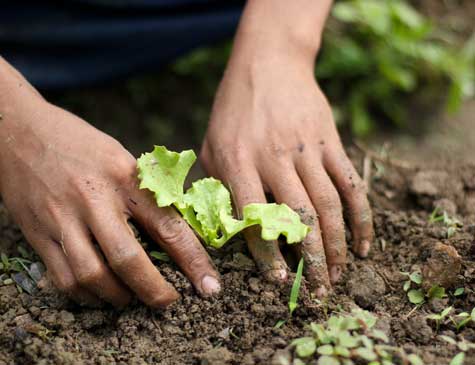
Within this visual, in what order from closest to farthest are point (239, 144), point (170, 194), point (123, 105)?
point (170, 194)
point (239, 144)
point (123, 105)

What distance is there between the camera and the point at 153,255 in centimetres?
223

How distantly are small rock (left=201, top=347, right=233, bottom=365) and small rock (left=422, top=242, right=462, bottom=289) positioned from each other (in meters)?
0.73

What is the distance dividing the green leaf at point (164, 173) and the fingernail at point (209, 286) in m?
0.27

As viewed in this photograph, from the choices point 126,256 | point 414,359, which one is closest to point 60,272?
point 126,256

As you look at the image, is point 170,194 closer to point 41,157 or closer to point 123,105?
point 41,157

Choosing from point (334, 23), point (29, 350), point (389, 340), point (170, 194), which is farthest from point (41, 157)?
point (334, 23)

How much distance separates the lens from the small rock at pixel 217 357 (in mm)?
1974

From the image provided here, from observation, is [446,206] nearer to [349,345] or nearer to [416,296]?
[416,296]

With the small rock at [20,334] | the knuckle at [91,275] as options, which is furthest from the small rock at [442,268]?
the small rock at [20,334]

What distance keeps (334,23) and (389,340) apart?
9.22 feet

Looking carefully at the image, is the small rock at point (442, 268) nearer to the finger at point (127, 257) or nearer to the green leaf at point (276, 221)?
the green leaf at point (276, 221)

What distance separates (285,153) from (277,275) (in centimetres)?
46

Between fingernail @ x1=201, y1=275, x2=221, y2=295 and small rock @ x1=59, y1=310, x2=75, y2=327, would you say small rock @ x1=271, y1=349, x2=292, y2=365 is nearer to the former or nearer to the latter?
fingernail @ x1=201, y1=275, x2=221, y2=295

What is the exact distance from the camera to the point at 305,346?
1919 millimetres
